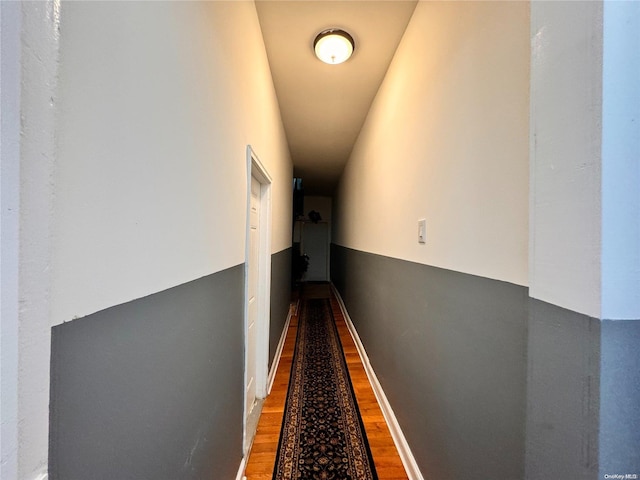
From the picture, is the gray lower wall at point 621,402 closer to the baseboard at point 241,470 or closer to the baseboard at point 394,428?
the baseboard at point 394,428

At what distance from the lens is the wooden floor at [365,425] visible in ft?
4.64

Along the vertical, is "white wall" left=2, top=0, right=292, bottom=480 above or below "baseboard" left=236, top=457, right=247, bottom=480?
above

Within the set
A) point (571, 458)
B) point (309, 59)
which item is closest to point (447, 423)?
point (571, 458)

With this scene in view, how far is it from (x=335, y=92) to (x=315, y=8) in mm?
907

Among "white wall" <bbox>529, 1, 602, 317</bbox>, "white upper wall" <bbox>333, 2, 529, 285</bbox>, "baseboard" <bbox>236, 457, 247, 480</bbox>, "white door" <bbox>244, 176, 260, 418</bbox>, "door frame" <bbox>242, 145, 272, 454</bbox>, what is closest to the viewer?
"white wall" <bbox>529, 1, 602, 317</bbox>

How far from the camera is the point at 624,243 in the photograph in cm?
41

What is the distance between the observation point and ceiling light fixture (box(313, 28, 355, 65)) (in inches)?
64.5

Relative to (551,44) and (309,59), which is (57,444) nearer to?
(551,44)

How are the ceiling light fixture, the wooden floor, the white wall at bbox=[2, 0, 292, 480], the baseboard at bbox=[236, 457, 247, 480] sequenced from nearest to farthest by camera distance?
the white wall at bbox=[2, 0, 292, 480] → the baseboard at bbox=[236, 457, 247, 480] → the wooden floor → the ceiling light fixture

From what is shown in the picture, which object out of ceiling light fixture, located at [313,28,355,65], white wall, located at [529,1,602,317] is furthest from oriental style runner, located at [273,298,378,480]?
ceiling light fixture, located at [313,28,355,65]

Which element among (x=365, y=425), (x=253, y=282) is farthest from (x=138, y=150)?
(x=365, y=425)

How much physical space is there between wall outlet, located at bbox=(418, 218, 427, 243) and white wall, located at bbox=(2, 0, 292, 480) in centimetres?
101

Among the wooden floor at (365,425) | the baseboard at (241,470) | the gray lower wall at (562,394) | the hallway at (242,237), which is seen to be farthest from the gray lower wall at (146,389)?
the gray lower wall at (562,394)

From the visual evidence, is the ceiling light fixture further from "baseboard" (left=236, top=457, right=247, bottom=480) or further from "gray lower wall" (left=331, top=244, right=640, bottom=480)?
"baseboard" (left=236, top=457, right=247, bottom=480)
